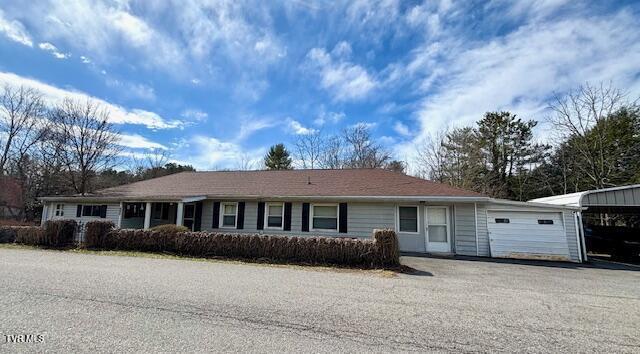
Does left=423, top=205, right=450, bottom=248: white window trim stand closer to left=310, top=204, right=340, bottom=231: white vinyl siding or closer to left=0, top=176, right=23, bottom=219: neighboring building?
left=310, top=204, right=340, bottom=231: white vinyl siding

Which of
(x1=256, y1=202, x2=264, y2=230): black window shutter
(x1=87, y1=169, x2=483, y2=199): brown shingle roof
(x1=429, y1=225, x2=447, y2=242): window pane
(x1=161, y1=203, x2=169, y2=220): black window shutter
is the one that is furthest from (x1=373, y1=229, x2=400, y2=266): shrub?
(x1=161, y1=203, x2=169, y2=220): black window shutter

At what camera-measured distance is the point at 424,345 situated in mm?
3662

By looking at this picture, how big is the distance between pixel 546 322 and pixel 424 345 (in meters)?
2.34

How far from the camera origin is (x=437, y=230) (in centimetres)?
1314

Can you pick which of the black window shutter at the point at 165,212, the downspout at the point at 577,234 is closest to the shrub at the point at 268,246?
the black window shutter at the point at 165,212

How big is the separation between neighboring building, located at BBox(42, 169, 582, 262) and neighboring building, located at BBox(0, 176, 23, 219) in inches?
451

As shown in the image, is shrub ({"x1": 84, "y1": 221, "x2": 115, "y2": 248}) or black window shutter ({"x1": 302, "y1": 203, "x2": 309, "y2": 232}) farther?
black window shutter ({"x1": 302, "y1": 203, "x2": 309, "y2": 232})

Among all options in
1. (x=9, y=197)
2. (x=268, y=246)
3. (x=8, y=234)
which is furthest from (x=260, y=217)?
A: (x=9, y=197)

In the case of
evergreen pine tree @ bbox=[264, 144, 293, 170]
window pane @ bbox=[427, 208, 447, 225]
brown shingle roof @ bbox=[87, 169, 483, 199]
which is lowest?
window pane @ bbox=[427, 208, 447, 225]

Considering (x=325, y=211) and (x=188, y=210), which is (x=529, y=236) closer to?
(x=325, y=211)

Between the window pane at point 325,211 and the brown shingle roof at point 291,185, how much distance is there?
690 millimetres

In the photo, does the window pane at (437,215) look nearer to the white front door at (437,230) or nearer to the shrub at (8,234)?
the white front door at (437,230)

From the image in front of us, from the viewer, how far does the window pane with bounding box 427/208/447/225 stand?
43.2 feet

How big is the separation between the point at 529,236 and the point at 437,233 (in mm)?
3478
